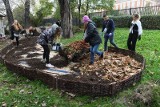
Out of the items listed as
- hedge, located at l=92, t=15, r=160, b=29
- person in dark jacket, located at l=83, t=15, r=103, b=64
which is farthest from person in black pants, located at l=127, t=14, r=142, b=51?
hedge, located at l=92, t=15, r=160, b=29

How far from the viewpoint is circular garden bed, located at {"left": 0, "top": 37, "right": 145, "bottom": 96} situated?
26.5ft

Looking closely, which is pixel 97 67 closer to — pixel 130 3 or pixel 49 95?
pixel 49 95

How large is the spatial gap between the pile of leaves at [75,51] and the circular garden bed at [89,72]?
170 millimetres

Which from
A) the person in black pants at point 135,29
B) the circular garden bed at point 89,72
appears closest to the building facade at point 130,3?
the person in black pants at point 135,29

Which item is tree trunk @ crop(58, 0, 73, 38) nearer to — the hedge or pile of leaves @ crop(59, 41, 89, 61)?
the hedge

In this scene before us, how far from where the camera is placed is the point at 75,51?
11.2 metres

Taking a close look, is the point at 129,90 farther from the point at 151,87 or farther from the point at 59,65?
Answer: the point at 59,65

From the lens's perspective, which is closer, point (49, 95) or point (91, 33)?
point (49, 95)

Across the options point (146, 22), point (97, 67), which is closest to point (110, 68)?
point (97, 67)

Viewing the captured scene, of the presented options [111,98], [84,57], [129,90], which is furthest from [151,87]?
[84,57]

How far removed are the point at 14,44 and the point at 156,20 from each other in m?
9.72

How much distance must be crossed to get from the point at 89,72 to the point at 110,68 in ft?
2.56

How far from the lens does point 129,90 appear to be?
8289mm

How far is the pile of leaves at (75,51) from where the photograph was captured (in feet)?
36.6
